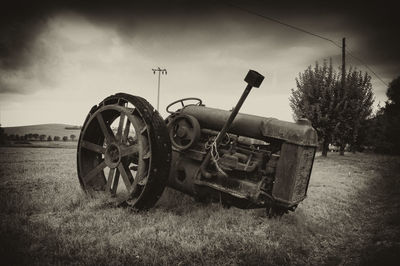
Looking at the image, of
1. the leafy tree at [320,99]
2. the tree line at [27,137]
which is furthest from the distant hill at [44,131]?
the leafy tree at [320,99]

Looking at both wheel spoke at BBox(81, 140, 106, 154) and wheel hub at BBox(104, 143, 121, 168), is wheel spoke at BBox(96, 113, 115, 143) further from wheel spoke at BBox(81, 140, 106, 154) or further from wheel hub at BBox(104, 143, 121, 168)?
wheel spoke at BBox(81, 140, 106, 154)

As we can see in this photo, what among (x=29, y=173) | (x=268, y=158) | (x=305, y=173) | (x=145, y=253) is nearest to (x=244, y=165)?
(x=268, y=158)

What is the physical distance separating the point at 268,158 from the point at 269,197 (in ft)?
1.83

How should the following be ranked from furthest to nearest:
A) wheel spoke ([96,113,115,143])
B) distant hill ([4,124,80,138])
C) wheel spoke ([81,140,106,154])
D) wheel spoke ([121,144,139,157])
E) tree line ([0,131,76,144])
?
distant hill ([4,124,80,138])
tree line ([0,131,76,144])
wheel spoke ([81,140,106,154])
wheel spoke ([96,113,115,143])
wheel spoke ([121,144,139,157])

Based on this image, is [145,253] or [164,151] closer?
[145,253]

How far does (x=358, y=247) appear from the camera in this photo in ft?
11.7

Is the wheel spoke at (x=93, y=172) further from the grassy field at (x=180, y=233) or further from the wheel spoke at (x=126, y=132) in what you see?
the wheel spoke at (x=126, y=132)

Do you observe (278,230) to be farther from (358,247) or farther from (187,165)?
(187,165)

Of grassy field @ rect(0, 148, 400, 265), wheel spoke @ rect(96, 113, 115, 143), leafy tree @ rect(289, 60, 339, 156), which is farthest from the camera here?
leafy tree @ rect(289, 60, 339, 156)

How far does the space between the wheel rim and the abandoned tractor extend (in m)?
0.01

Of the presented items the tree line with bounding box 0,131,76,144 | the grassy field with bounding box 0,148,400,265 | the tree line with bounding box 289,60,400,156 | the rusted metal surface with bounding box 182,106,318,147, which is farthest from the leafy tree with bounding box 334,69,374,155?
the tree line with bounding box 0,131,76,144

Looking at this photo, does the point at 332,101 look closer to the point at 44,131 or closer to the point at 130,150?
the point at 130,150

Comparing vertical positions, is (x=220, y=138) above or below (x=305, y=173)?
above

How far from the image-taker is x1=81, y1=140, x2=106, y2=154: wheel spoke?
4543mm
